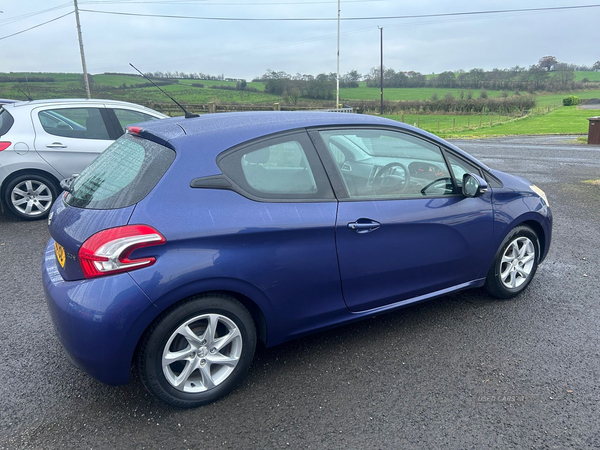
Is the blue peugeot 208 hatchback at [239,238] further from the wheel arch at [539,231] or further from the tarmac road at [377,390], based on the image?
the wheel arch at [539,231]

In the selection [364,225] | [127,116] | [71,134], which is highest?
Result: [127,116]

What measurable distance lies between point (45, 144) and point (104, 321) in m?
A: 5.19

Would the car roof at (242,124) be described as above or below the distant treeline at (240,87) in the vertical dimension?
below

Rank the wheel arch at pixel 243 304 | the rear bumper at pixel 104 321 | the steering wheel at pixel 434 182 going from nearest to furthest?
the rear bumper at pixel 104 321 < the wheel arch at pixel 243 304 < the steering wheel at pixel 434 182

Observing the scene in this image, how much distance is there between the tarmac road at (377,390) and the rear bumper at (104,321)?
383 millimetres

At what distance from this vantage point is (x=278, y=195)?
2.77 metres

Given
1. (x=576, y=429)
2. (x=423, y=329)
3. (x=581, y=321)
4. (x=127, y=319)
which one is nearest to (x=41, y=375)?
(x=127, y=319)

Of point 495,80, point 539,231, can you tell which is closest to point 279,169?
point 539,231

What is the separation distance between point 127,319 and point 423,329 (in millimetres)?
2199

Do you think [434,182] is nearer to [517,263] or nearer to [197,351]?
[517,263]

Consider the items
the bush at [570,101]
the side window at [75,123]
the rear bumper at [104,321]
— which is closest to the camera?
the rear bumper at [104,321]

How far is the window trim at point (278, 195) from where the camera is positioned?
262cm

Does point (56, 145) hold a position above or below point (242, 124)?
below

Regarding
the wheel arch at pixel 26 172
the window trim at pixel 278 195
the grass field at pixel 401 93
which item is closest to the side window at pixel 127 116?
the wheel arch at pixel 26 172
